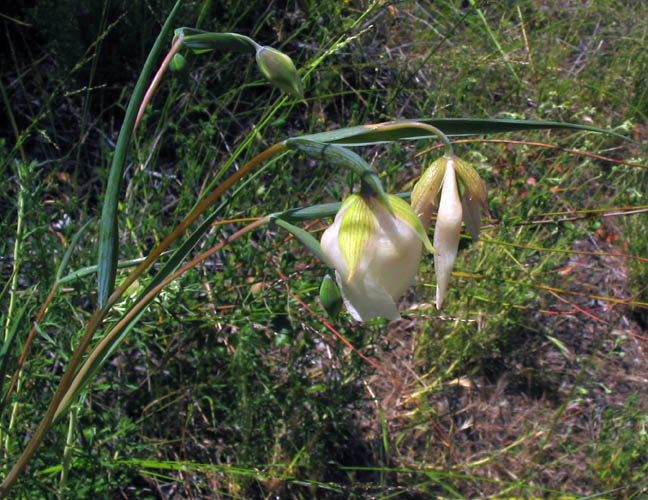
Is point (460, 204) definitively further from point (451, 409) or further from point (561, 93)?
point (561, 93)

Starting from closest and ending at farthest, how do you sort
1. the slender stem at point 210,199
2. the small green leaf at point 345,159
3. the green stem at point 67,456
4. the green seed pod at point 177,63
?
the small green leaf at point 345,159 → the slender stem at point 210,199 → the green seed pod at point 177,63 → the green stem at point 67,456

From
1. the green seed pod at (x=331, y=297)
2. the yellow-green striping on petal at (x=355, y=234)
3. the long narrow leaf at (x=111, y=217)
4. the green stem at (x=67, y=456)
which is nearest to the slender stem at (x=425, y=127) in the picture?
the yellow-green striping on petal at (x=355, y=234)

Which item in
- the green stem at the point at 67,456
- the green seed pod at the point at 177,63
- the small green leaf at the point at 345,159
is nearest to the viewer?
the small green leaf at the point at 345,159

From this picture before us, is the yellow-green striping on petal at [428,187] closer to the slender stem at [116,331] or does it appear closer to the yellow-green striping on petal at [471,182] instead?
the yellow-green striping on petal at [471,182]

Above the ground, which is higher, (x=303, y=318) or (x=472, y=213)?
(x=472, y=213)

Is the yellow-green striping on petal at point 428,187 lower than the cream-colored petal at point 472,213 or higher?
higher

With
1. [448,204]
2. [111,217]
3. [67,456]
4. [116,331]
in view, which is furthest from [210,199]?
[67,456]

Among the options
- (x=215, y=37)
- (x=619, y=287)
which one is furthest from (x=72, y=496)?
(x=619, y=287)

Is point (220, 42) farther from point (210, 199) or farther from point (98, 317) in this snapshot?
point (98, 317)
